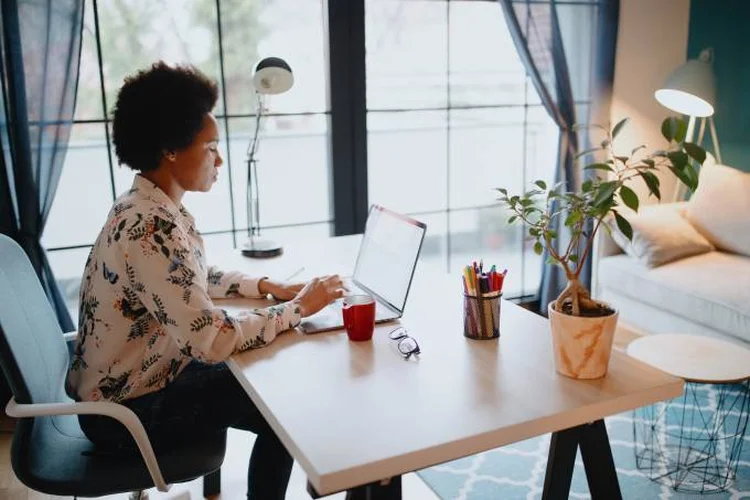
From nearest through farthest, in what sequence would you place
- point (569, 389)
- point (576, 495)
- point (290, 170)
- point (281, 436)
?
point (281, 436) < point (569, 389) < point (576, 495) < point (290, 170)

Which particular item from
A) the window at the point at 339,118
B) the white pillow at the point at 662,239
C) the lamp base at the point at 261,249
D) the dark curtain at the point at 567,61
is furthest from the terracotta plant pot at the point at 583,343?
the dark curtain at the point at 567,61

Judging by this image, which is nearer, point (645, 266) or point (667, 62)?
point (645, 266)

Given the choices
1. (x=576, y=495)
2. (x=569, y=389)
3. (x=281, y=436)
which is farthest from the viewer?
(x=576, y=495)

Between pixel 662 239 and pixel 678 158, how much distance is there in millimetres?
2271

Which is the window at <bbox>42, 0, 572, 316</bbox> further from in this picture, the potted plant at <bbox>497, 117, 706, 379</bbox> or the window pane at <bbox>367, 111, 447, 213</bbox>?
Answer: the potted plant at <bbox>497, 117, 706, 379</bbox>

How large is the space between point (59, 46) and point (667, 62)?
314cm

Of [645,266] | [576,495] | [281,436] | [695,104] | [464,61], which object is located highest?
[464,61]

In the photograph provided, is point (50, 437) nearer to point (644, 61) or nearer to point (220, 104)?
point (220, 104)

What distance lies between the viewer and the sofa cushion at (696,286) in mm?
2912

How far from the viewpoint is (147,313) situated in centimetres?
158

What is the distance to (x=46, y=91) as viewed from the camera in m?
2.64

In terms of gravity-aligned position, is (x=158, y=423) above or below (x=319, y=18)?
below

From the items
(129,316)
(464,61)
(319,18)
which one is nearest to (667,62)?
(464,61)

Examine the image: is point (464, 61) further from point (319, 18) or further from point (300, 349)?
point (300, 349)
